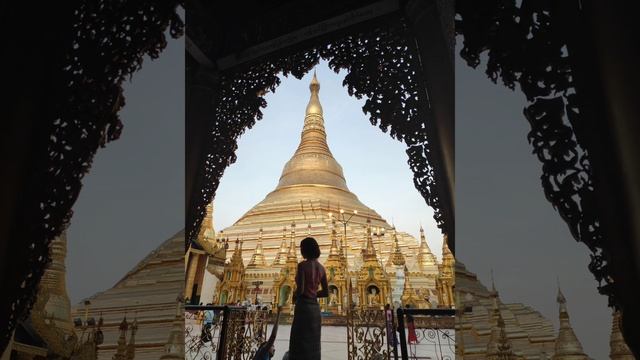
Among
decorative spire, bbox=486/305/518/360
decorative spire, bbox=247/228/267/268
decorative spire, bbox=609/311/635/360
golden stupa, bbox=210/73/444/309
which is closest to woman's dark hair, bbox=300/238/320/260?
decorative spire, bbox=486/305/518/360

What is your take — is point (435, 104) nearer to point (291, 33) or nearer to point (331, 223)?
point (291, 33)

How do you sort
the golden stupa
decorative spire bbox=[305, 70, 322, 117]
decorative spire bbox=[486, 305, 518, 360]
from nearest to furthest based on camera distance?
decorative spire bbox=[486, 305, 518, 360] → the golden stupa → decorative spire bbox=[305, 70, 322, 117]

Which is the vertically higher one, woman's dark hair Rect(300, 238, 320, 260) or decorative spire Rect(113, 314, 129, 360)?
woman's dark hair Rect(300, 238, 320, 260)

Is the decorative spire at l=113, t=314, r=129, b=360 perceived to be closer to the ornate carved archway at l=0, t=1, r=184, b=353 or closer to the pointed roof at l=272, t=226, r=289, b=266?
the ornate carved archway at l=0, t=1, r=184, b=353

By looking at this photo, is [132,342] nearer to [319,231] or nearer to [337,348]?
[337,348]

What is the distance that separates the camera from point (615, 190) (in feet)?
3.64

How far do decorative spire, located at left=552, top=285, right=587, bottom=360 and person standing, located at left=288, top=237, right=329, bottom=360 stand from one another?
6.84 ft

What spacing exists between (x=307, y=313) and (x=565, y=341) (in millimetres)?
2168

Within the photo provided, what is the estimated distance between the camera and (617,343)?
3.91 feet

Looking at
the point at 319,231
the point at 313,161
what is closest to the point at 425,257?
the point at 319,231

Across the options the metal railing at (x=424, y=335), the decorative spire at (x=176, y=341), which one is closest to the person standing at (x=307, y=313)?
the metal railing at (x=424, y=335)

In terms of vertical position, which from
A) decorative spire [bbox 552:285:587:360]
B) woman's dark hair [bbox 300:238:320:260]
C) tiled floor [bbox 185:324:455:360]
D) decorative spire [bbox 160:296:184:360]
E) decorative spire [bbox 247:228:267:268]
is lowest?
tiled floor [bbox 185:324:455:360]

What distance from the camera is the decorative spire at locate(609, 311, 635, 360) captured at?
1151 millimetres

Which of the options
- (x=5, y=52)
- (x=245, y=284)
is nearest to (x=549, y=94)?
(x=5, y=52)
